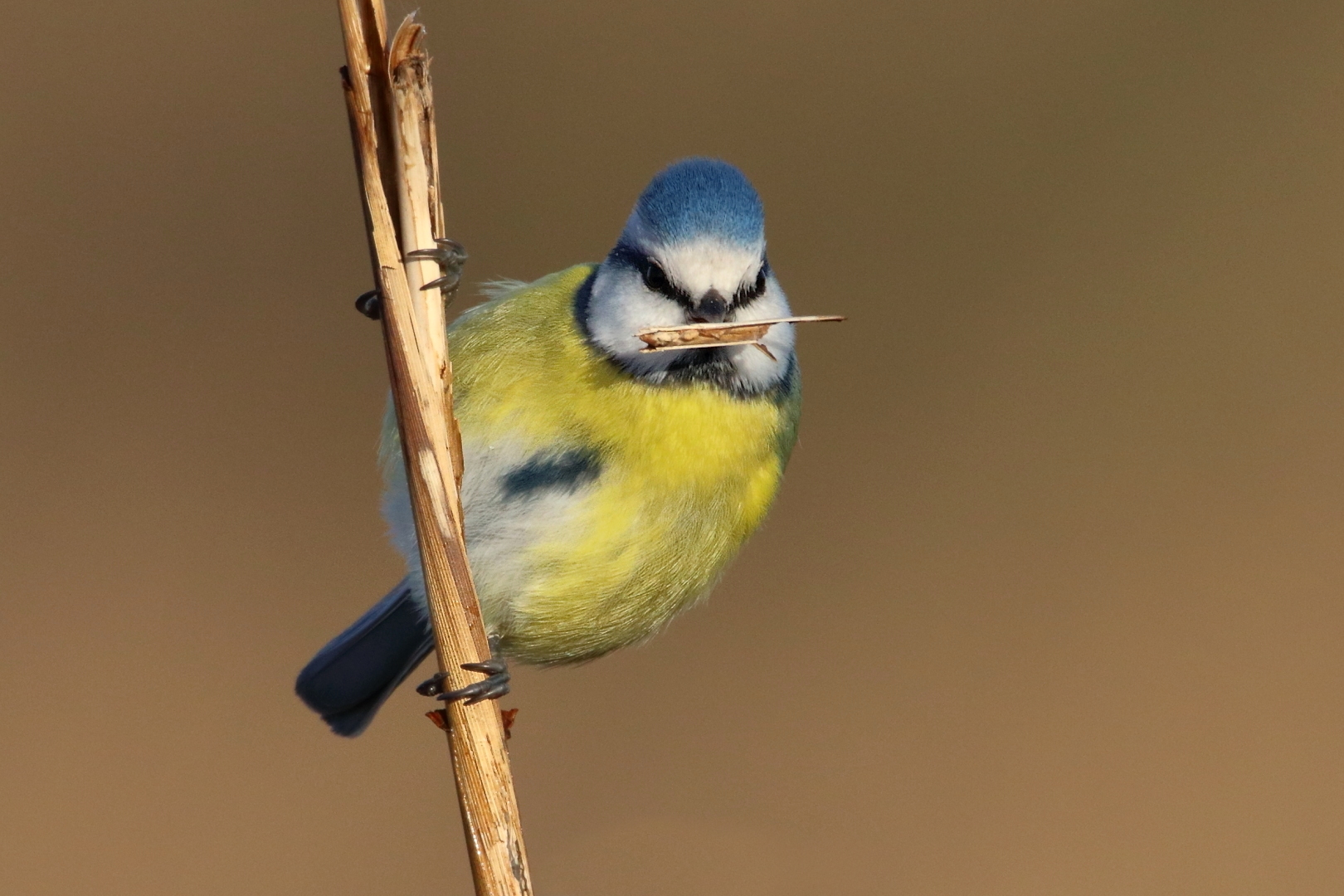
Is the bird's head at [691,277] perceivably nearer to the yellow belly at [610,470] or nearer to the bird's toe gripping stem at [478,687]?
the yellow belly at [610,470]

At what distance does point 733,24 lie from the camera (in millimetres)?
4383

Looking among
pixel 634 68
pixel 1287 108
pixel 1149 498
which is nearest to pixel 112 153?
pixel 634 68

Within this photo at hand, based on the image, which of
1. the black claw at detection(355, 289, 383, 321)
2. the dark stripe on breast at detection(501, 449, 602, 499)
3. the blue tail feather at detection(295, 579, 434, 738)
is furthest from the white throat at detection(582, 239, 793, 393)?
the blue tail feather at detection(295, 579, 434, 738)

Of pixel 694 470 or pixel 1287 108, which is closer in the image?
pixel 694 470

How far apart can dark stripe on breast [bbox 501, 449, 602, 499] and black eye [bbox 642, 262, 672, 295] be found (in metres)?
0.23

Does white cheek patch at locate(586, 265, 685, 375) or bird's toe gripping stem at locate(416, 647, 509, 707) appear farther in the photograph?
white cheek patch at locate(586, 265, 685, 375)

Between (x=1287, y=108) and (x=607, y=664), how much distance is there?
3107 mm

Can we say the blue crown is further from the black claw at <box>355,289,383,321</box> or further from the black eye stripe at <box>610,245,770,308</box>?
the black claw at <box>355,289,383,321</box>

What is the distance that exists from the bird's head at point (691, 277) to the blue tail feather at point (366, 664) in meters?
0.73

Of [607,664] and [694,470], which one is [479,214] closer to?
[607,664]

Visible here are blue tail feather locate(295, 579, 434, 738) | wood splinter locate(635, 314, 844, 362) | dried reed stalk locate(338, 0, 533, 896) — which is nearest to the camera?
dried reed stalk locate(338, 0, 533, 896)

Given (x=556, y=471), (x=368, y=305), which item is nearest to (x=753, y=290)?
(x=556, y=471)

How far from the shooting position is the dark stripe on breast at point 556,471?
1.67 meters

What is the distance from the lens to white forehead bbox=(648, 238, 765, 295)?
161 centimetres
